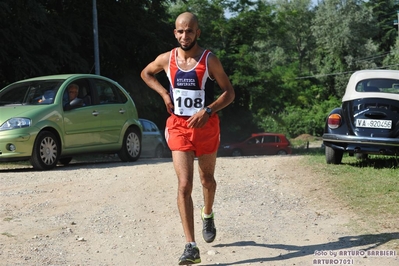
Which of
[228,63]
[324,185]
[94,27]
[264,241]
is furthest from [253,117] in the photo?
[264,241]

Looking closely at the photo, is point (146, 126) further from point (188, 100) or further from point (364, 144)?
point (188, 100)

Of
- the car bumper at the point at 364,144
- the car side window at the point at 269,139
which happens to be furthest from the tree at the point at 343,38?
the car bumper at the point at 364,144

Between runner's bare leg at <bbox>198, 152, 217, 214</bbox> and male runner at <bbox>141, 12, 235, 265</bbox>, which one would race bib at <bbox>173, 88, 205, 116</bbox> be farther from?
runner's bare leg at <bbox>198, 152, 217, 214</bbox>

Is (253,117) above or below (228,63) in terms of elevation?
below

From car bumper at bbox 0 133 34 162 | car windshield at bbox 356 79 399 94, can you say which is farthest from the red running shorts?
car bumper at bbox 0 133 34 162

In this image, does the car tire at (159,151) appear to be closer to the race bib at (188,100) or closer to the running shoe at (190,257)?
the race bib at (188,100)

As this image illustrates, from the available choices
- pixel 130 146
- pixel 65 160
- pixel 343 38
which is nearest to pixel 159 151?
pixel 130 146

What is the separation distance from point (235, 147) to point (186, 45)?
35.1m

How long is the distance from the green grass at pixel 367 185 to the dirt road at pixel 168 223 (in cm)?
20

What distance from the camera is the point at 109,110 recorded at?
15.8 m

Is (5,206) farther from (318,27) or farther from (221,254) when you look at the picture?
(318,27)

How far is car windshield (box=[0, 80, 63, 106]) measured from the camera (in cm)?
1484

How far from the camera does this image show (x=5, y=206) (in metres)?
10.0

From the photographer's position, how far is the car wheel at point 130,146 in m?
16.3
